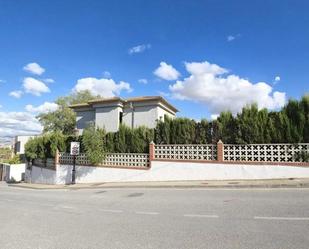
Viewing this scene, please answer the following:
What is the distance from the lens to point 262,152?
14695 millimetres

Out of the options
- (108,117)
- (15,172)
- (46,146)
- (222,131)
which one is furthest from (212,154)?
(15,172)

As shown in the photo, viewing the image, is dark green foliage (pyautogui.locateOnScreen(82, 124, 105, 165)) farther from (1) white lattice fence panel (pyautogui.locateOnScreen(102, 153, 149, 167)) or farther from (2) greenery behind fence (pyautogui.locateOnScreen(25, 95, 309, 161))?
(1) white lattice fence panel (pyautogui.locateOnScreen(102, 153, 149, 167))

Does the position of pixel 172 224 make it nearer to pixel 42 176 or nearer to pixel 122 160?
pixel 122 160

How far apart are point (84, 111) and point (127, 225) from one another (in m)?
26.7

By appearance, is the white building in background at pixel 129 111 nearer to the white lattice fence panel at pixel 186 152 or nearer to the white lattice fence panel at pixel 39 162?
the white lattice fence panel at pixel 39 162

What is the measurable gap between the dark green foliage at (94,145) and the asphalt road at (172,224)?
350 inches

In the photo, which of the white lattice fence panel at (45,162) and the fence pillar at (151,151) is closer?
the fence pillar at (151,151)

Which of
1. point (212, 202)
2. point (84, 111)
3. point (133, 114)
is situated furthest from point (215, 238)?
point (84, 111)

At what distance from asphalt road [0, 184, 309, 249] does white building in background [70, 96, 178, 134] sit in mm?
18127

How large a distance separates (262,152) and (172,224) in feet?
31.2

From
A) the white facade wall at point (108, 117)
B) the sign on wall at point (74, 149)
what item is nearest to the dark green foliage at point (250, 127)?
the sign on wall at point (74, 149)

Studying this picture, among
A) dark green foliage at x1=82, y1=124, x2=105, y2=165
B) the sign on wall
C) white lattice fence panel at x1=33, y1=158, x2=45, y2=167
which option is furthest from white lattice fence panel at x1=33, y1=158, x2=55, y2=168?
dark green foliage at x1=82, y1=124, x2=105, y2=165

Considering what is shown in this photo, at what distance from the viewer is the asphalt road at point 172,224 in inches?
216

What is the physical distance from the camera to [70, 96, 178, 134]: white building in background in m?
28.2
